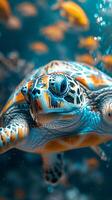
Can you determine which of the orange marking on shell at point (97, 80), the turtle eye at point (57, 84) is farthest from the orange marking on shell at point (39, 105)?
the orange marking on shell at point (97, 80)

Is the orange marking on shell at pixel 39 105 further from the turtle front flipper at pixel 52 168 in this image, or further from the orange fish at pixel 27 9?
the orange fish at pixel 27 9

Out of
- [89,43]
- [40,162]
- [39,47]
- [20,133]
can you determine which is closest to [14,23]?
[39,47]

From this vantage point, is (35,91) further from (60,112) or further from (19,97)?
(19,97)

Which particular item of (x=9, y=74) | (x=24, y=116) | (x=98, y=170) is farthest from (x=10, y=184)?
(x=24, y=116)

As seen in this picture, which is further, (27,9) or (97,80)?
(27,9)

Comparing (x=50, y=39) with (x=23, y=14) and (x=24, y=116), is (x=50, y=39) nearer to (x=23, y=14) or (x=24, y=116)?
(x=23, y=14)
